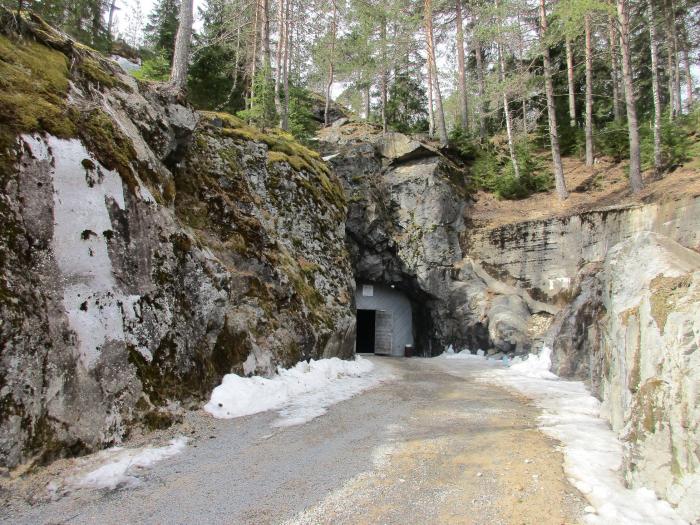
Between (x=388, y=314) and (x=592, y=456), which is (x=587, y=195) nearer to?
(x=388, y=314)

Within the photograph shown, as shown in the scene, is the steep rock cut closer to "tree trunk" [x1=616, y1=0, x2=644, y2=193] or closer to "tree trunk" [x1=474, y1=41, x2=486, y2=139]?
"tree trunk" [x1=616, y1=0, x2=644, y2=193]

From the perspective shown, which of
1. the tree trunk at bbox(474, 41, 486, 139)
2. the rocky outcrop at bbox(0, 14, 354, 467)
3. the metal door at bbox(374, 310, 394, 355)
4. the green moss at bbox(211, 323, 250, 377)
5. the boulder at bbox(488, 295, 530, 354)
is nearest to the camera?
the rocky outcrop at bbox(0, 14, 354, 467)

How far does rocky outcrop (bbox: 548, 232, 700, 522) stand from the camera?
304 cm

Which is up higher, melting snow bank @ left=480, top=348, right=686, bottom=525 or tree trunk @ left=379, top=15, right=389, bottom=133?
tree trunk @ left=379, top=15, right=389, bottom=133

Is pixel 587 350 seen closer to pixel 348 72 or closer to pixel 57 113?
pixel 57 113

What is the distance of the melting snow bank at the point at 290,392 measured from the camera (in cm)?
582

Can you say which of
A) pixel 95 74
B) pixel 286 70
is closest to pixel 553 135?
pixel 286 70

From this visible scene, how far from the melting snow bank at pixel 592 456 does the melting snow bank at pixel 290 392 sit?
3108 mm

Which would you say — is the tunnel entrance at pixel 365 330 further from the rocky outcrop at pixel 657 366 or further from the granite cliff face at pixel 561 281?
the rocky outcrop at pixel 657 366

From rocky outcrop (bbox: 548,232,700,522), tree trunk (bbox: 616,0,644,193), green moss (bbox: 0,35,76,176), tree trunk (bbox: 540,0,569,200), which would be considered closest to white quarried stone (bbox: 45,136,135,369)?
green moss (bbox: 0,35,76,176)

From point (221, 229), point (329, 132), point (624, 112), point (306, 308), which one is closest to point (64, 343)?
point (221, 229)

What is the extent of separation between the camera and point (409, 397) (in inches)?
285

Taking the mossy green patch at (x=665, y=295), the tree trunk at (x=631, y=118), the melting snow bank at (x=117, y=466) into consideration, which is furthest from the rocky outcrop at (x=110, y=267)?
the tree trunk at (x=631, y=118)

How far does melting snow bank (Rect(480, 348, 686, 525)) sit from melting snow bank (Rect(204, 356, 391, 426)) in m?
3.11
